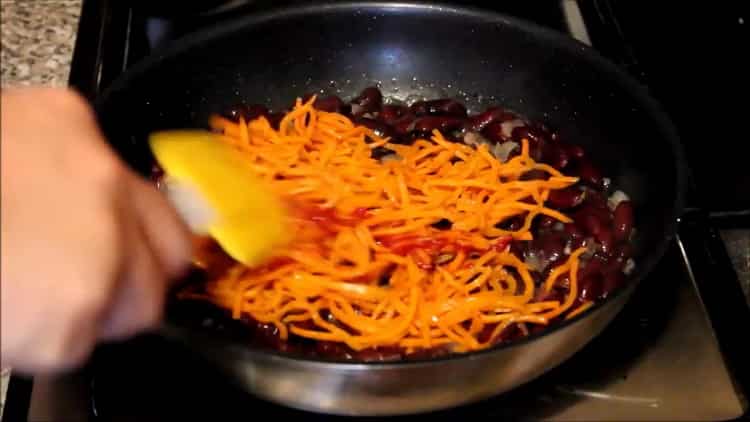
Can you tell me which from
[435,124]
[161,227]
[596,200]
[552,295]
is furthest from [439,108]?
[161,227]

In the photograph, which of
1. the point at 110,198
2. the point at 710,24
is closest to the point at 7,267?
the point at 110,198

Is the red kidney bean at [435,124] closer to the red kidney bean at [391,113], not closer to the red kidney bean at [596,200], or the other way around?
the red kidney bean at [391,113]

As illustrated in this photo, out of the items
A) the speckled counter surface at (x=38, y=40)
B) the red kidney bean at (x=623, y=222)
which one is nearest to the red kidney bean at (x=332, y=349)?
the red kidney bean at (x=623, y=222)

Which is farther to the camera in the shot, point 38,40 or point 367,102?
point 38,40

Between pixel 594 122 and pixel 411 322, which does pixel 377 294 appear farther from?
pixel 594 122

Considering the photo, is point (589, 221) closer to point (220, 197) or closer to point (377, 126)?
point (377, 126)
